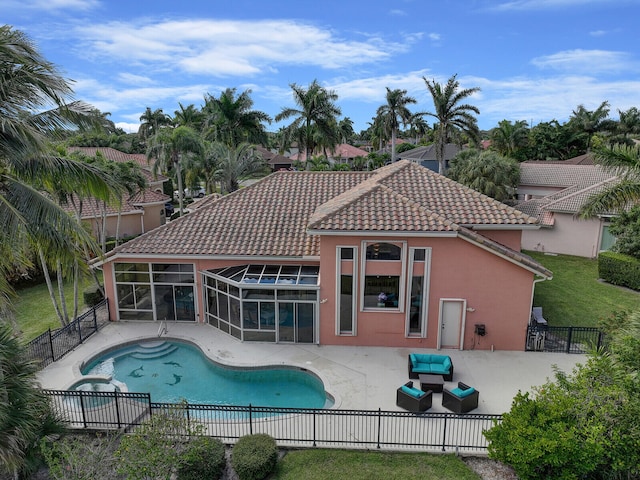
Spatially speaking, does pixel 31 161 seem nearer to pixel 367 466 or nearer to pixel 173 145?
pixel 367 466

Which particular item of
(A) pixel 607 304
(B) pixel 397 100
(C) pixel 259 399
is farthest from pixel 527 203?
(C) pixel 259 399

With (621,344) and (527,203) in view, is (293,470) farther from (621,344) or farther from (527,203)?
(527,203)

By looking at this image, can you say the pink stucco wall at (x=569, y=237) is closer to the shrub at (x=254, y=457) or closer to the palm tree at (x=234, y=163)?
the palm tree at (x=234, y=163)

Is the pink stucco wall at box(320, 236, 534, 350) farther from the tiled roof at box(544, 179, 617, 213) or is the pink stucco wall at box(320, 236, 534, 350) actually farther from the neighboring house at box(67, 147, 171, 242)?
the neighboring house at box(67, 147, 171, 242)

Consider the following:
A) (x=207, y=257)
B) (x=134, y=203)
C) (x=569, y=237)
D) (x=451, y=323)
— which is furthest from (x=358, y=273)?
(x=134, y=203)

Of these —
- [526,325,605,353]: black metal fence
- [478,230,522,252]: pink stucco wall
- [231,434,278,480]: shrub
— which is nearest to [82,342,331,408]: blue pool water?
[231,434,278,480]: shrub
